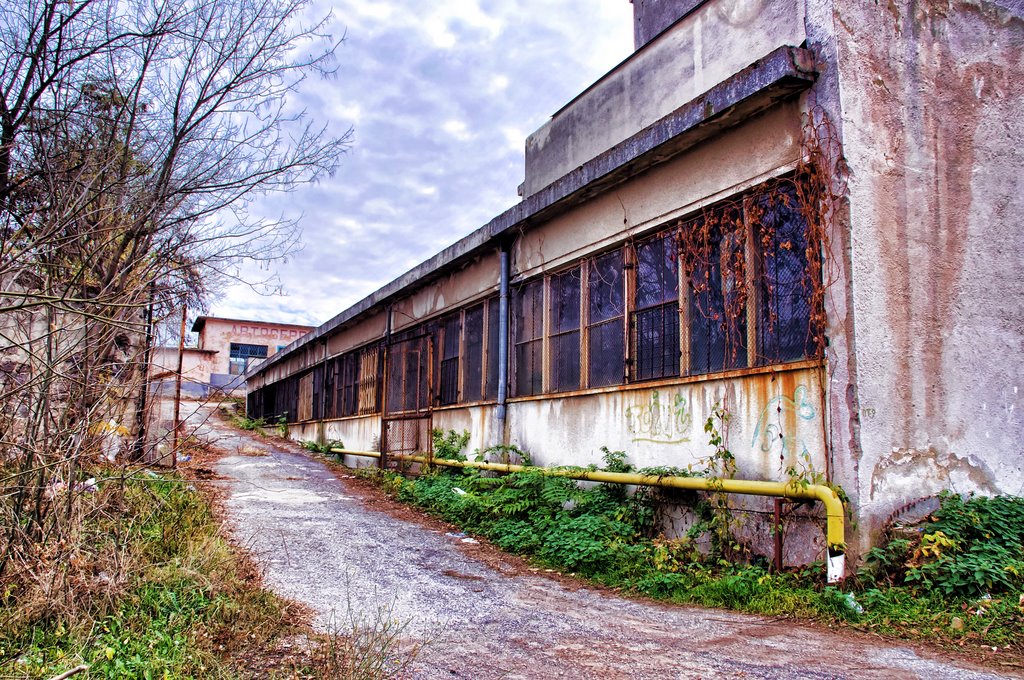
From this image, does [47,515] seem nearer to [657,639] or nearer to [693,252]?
[657,639]

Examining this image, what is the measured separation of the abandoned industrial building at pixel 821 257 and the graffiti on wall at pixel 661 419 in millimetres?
20

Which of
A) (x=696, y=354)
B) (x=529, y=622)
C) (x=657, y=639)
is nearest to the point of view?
(x=657, y=639)

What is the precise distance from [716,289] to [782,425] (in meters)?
1.45

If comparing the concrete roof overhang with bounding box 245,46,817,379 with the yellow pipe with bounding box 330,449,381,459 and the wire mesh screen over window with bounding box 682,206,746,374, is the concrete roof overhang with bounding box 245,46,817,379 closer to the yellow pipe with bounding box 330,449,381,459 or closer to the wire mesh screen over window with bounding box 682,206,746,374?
the wire mesh screen over window with bounding box 682,206,746,374

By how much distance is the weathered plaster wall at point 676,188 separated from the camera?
639cm

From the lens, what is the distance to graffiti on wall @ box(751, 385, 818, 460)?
5977 mm

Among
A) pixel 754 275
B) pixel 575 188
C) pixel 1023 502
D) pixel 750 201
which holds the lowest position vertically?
pixel 1023 502

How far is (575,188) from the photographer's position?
8617mm

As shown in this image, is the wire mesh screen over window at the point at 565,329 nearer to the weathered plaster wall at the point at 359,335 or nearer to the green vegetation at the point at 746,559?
the green vegetation at the point at 746,559

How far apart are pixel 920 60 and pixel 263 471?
38.0 ft

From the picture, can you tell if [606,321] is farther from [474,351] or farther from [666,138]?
[474,351]

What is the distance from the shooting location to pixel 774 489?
5836 millimetres

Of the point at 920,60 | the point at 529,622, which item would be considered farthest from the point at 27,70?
the point at 920,60

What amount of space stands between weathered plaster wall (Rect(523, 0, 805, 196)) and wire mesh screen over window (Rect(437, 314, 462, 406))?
259 centimetres
